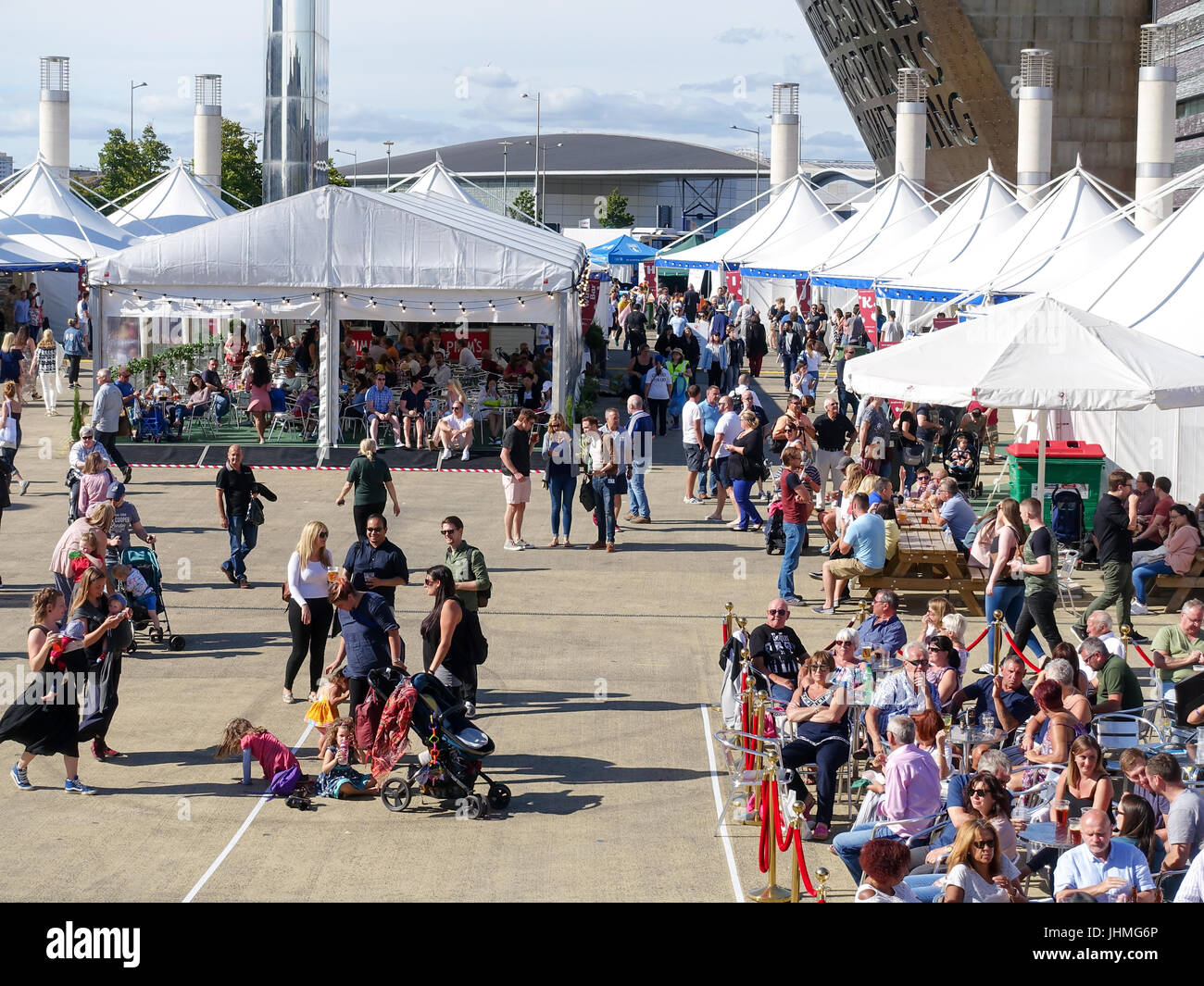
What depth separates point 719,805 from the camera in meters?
9.98

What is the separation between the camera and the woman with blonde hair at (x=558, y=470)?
17391 mm

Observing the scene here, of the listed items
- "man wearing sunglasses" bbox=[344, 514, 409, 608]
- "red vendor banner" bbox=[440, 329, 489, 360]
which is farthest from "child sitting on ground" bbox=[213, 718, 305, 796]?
"red vendor banner" bbox=[440, 329, 489, 360]

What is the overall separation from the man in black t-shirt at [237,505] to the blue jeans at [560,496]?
11.3ft

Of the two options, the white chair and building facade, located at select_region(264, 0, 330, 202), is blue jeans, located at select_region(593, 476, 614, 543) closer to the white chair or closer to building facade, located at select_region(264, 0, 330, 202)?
the white chair

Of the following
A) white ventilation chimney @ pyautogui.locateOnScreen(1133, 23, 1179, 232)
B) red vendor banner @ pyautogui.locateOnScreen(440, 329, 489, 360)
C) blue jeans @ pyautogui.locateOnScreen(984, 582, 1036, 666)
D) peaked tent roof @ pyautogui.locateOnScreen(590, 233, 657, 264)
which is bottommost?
blue jeans @ pyautogui.locateOnScreen(984, 582, 1036, 666)

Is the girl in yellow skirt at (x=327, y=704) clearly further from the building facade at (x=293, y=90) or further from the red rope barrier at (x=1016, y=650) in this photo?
the building facade at (x=293, y=90)

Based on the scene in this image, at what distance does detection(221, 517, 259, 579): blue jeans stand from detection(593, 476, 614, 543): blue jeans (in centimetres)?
398

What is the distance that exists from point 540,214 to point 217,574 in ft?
289

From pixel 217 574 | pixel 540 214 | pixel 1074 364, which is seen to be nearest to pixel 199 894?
pixel 217 574

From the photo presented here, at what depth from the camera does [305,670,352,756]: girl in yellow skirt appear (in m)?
10.6

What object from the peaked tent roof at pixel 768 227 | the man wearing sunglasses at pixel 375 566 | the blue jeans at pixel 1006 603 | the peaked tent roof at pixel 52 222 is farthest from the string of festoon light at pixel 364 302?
the peaked tent roof at pixel 768 227

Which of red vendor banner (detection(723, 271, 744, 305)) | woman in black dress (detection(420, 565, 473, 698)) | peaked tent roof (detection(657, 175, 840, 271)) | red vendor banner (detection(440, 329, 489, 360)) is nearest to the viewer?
woman in black dress (detection(420, 565, 473, 698))

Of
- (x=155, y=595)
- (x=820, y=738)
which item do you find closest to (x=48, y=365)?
(x=155, y=595)
